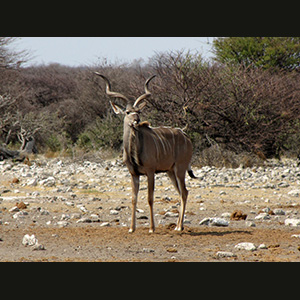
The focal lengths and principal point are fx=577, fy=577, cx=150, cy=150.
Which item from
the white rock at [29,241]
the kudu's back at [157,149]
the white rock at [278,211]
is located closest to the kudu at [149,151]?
the kudu's back at [157,149]

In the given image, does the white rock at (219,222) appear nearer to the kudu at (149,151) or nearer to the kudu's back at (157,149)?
the kudu at (149,151)

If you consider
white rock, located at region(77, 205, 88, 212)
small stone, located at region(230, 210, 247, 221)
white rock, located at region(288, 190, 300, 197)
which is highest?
small stone, located at region(230, 210, 247, 221)

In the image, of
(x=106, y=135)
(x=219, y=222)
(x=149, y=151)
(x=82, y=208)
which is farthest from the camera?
(x=106, y=135)

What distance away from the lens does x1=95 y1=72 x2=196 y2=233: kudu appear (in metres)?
7.87

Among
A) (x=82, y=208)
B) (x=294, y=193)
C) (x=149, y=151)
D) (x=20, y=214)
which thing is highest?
(x=149, y=151)

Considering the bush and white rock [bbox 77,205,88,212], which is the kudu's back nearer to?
white rock [bbox 77,205,88,212]

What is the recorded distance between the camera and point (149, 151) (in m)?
7.94

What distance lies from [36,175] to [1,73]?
13.5 metres

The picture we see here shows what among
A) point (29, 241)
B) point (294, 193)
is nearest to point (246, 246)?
point (29, 241)

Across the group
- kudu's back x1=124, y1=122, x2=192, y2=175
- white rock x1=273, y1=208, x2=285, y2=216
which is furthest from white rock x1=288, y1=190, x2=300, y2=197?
kudu's back x1=124, y1=122, x2=192, y2=175

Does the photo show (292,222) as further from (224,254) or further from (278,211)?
(224,254)

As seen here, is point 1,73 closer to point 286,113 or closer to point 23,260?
point 286,113

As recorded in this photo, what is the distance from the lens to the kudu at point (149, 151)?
7867mm

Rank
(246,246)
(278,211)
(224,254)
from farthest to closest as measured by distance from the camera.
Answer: (278,211) < (246,246) < (224,254)
